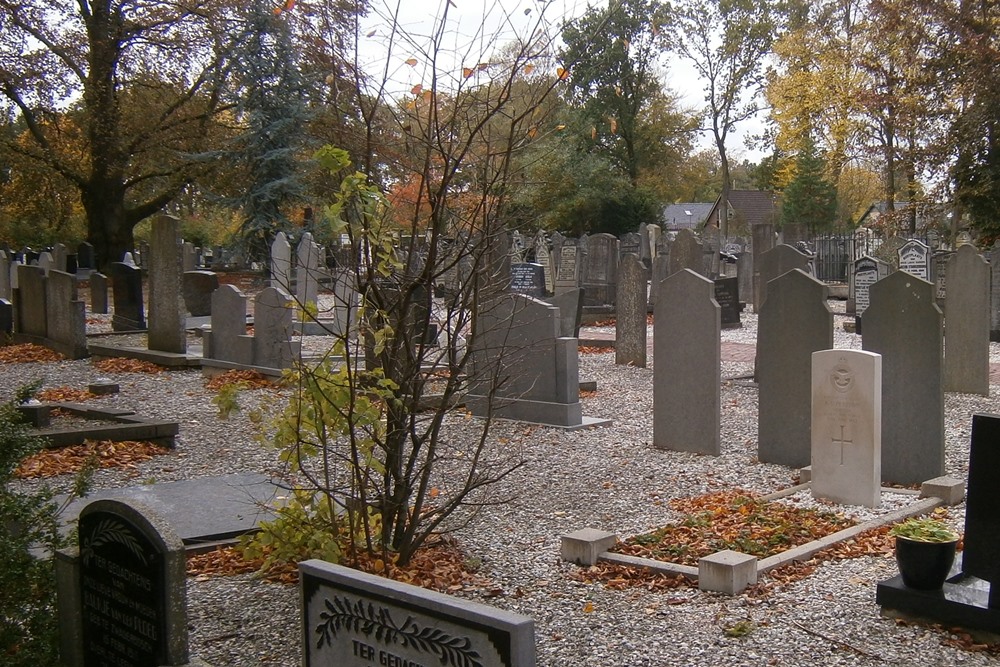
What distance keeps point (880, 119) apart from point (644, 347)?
27.1m

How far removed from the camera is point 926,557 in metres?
4.85

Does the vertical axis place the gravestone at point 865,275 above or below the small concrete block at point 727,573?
above

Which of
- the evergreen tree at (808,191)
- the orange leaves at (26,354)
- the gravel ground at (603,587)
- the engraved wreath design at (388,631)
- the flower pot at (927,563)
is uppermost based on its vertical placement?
the evergreen tree at (808,191)

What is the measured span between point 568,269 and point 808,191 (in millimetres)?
34206

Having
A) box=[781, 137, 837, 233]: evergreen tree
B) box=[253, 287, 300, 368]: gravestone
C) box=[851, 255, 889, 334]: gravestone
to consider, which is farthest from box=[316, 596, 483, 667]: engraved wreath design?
box=[781, 137, 837, 233]: evergreen tree

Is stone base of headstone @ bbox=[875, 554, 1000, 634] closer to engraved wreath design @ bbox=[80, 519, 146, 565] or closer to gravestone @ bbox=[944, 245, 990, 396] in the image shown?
engraved wreath design @ bbox=[80, 519, 146, 565]

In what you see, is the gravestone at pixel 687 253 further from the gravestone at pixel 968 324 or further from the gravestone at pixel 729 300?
the gravestone at pixel 968 324

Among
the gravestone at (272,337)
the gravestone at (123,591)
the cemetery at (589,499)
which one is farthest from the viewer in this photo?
the gravestone at (272,337)

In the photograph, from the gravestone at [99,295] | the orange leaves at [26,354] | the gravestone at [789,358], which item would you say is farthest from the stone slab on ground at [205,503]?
the gravestone at [99,295]

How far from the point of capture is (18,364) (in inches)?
598

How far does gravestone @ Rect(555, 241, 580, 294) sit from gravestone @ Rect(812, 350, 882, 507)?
14974mm

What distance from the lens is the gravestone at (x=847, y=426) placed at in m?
7.11

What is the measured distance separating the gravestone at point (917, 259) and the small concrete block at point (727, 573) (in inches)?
583

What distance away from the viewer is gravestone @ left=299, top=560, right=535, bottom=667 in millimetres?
2679
